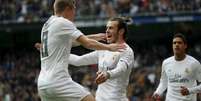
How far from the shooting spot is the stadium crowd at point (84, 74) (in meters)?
20.8

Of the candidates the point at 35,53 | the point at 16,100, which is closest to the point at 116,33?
the point at 16,100

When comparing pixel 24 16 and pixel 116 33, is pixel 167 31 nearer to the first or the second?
pixel 24 16

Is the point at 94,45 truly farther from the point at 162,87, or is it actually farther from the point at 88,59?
the point at 162,87

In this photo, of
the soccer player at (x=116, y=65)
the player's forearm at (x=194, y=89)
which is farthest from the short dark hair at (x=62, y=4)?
the player's forearm at (x=194, y=89)

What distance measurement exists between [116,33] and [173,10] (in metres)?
14.2

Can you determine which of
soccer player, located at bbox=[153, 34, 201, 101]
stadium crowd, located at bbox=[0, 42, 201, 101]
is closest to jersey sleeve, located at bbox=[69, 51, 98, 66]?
soccer player, located at bbox=[153, 34, 201, 101]

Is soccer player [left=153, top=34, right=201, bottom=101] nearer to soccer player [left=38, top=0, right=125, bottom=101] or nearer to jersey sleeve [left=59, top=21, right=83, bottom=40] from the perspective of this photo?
soccer player [left=38, top=0, right=125, bottom=101]

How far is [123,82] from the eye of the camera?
999cm

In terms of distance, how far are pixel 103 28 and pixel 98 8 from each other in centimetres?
139

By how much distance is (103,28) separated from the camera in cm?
2638

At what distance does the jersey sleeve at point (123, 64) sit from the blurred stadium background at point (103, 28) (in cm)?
1071

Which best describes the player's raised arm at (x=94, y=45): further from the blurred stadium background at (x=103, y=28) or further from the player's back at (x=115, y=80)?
the blurred stadium background at (x=103, y=28)

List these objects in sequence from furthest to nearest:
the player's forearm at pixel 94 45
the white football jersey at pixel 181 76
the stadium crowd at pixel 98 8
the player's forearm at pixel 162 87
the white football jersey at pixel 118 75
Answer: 1. the stadium crowd at pixel 98 8
2. the player's forearm at pixel 162 87
3. the white football jersey at pixel 181 76
4. the white football jersey at pixel 118 75
5. the player's forearm at pixel 94 45

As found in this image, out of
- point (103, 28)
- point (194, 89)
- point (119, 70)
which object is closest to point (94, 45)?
point (119, 70)
